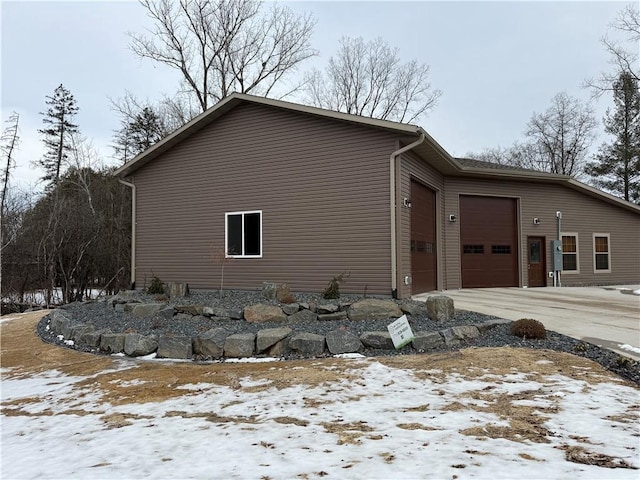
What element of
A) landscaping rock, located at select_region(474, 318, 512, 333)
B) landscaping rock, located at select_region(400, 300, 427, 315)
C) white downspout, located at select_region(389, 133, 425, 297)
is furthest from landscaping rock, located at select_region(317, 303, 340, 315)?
landscaping rock, located at select_region(474, 318, 512, 333)

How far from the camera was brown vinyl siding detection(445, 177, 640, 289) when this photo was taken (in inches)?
444

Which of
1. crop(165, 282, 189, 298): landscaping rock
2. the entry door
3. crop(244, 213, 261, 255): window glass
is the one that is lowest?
crop(165, 282, 189, 298): landscaping rock

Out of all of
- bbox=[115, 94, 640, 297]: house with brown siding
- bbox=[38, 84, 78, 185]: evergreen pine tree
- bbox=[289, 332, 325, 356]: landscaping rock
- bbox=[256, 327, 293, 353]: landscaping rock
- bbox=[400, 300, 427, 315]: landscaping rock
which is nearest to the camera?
bbox=[289, 332, 325, 356]: landscaping rock

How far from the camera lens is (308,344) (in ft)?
18.2

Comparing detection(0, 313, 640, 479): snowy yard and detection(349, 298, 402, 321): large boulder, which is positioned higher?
detection(349, 298, 402, 321): large boulder

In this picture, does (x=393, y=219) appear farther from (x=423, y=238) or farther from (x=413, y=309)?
(x=423, y=238)

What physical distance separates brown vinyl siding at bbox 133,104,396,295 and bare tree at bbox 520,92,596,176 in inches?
951

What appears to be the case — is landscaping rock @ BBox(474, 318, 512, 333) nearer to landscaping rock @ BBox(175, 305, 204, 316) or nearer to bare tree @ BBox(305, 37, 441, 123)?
landscaping rock @ BBox(175, 305, 204, 316)

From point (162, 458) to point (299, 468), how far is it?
38.0 inches

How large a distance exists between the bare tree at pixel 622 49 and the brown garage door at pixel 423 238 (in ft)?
42.7

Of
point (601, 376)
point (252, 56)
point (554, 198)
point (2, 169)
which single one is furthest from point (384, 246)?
point (252, 56)

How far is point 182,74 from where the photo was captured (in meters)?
19.7

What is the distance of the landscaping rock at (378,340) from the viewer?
5.55m

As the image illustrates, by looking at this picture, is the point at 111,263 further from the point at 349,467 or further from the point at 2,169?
the point at 349,467
